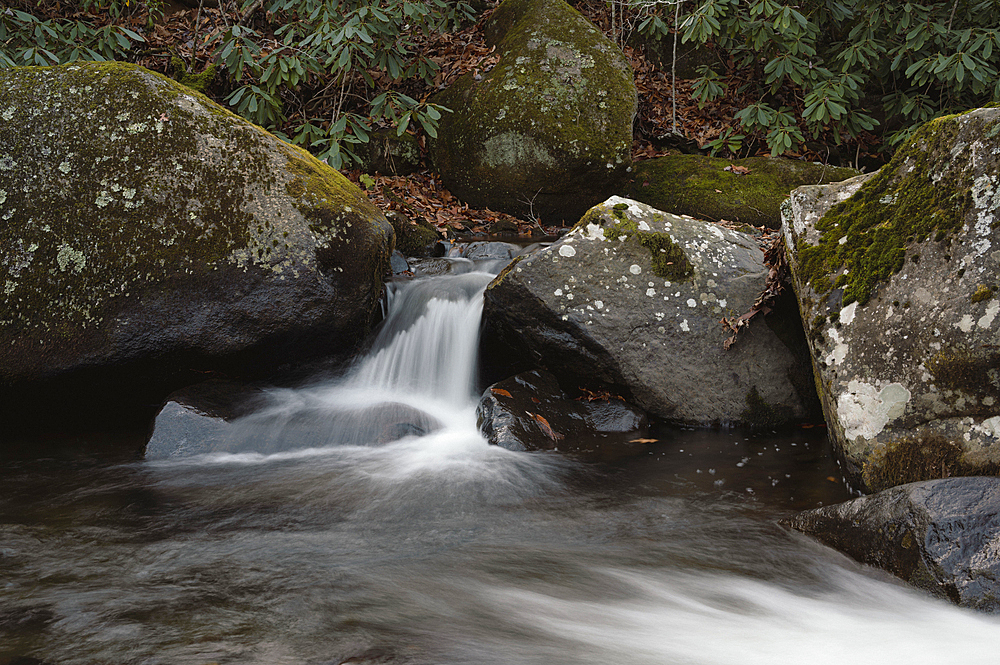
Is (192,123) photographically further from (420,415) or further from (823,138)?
(823,138)

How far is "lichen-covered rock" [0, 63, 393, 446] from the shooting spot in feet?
13.7

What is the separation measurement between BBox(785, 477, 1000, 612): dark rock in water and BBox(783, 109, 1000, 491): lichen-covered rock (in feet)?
1.33

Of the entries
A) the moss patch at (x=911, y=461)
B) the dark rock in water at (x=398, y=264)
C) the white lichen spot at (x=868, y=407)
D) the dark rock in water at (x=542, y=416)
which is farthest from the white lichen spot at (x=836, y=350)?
the dark rock in water at (x=398, y=264)

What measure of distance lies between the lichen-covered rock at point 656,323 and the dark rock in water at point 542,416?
0.15m

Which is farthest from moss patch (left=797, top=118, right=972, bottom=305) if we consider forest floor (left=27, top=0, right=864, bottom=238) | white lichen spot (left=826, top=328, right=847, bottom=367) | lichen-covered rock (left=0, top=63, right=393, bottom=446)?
forest floor (left=27, top=0, right=864, bottom=238)

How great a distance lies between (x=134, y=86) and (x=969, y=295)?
5059mm

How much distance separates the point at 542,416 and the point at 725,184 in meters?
4.88

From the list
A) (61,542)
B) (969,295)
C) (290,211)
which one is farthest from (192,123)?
(969,295)

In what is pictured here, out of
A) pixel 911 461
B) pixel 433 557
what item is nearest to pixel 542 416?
pixel 433 557

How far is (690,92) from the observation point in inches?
427

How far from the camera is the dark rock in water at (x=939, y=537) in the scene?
2.30 meters

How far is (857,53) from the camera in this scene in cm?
797

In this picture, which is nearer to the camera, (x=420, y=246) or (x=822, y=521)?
(x=822, y=521)

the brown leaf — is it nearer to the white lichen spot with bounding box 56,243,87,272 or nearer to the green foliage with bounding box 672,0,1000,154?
the white lichen spot with bounding box 56,243,87,272
